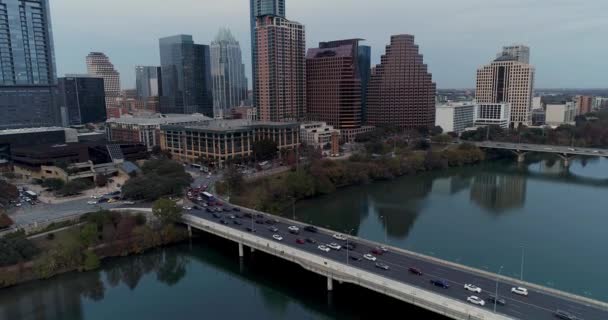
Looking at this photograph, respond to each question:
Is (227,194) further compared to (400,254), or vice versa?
(227,194)

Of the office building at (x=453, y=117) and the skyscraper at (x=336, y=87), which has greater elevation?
the skyscraper at (x=336, y=87)

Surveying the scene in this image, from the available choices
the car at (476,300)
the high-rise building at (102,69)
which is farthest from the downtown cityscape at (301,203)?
the high-rise building at (102,69)

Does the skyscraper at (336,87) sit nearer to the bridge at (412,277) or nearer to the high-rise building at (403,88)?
the high-rise building at (403,88)

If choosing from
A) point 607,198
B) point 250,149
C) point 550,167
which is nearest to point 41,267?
point 250,149

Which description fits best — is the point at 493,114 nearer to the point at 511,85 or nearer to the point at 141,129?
the point at 511,85

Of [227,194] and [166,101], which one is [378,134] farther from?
[166,101]

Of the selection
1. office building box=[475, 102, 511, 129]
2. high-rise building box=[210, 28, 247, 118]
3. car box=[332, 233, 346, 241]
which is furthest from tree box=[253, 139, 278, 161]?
high-rise building box=[210, 28, 247, 118]

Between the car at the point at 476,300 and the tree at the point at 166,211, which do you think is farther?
the tree at the point at 166,211
